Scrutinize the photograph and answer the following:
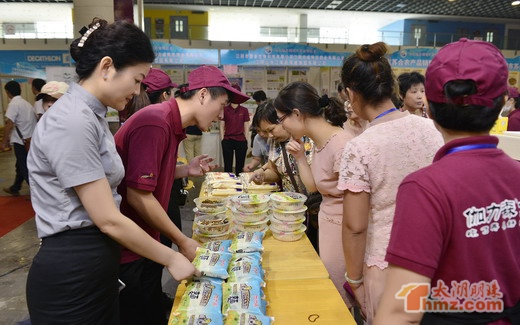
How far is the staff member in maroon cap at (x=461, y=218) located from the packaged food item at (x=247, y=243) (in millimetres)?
1000

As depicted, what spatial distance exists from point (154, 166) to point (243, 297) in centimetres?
64

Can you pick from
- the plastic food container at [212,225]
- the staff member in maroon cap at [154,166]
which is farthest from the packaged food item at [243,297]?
the plastic food container at [212,225]

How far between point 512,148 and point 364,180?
167cm

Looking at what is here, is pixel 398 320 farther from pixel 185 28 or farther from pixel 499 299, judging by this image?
pixel 185 28

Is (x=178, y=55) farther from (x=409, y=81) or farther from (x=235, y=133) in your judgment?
(x=409, y=81)

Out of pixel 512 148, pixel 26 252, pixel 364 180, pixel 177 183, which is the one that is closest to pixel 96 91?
pixel 364 180

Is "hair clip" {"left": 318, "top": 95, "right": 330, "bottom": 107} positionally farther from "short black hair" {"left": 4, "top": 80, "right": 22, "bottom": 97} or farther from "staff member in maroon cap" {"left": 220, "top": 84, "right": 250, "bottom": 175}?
"short black hair" {"left": 4, "top": 80, "right": 22, "bottom": 97}

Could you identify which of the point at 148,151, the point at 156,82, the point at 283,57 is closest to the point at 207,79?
the point at 148,151

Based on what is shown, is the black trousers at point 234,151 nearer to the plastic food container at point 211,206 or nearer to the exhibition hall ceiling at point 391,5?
the plastic food container at point 211,206

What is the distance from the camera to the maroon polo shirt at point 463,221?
78 cm

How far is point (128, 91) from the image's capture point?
1264mm

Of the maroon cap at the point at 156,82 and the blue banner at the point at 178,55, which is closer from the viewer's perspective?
the maroon cap at the point at 156,82

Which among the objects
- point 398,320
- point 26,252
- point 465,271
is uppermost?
point 465,271

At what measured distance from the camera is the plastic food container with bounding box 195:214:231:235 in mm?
2068
